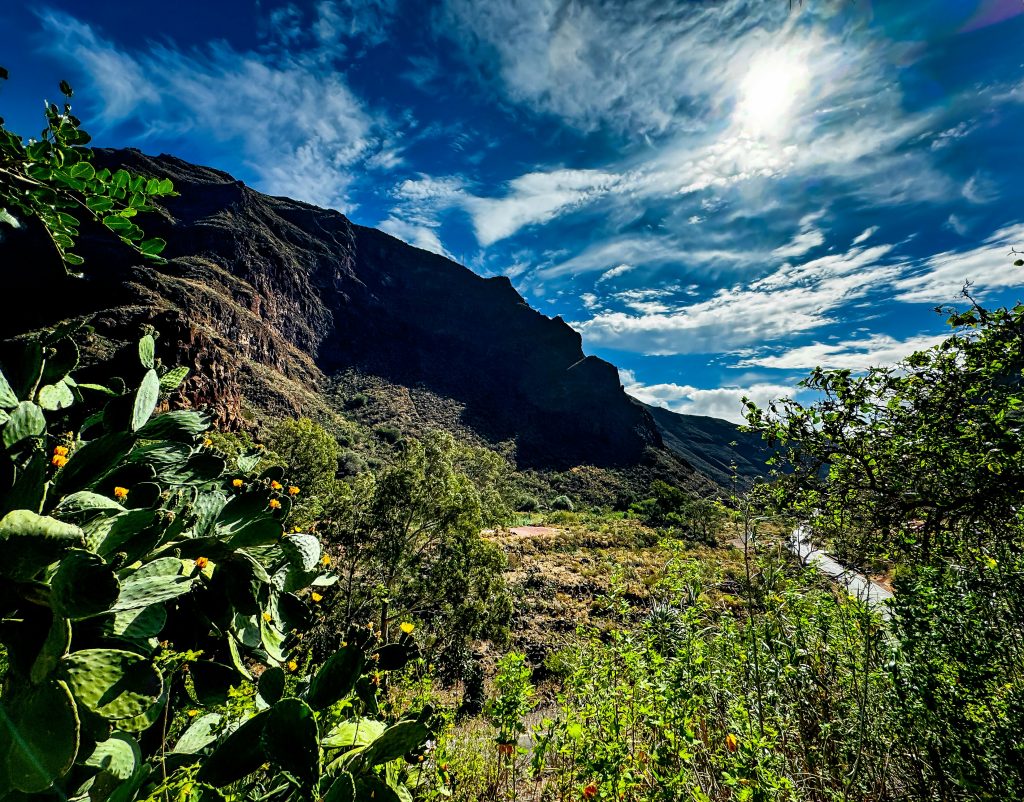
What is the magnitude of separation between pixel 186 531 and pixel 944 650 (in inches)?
134

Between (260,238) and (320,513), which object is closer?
(320,513)

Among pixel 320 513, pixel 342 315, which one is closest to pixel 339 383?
pixel 342 315

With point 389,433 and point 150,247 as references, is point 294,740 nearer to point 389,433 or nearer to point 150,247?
point 150,247

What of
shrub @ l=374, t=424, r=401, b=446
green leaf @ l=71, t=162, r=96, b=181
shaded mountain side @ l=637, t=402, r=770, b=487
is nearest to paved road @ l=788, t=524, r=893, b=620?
green leaf @ l=71, t=162, r=96, b=181

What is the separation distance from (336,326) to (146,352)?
75818mm

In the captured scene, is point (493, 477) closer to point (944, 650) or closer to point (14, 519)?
point (944, 650)

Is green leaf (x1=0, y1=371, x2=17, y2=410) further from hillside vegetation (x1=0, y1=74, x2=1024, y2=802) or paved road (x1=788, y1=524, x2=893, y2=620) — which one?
paved road (x1=788, y1=524, x2=893, y2=620)

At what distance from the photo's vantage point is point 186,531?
0.91 meters

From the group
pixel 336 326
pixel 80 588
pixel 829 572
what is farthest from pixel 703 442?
pixel 80 588

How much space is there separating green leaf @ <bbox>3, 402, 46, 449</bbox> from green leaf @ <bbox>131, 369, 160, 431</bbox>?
0.60 feet

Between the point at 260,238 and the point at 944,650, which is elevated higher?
the point at 260,238

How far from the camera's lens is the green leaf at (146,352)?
106cm

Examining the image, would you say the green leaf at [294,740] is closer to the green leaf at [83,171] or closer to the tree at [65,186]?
the tree at [65,186]

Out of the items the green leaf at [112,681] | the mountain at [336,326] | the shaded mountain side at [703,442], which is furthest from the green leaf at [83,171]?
the shaded mountain side at [703,442]
